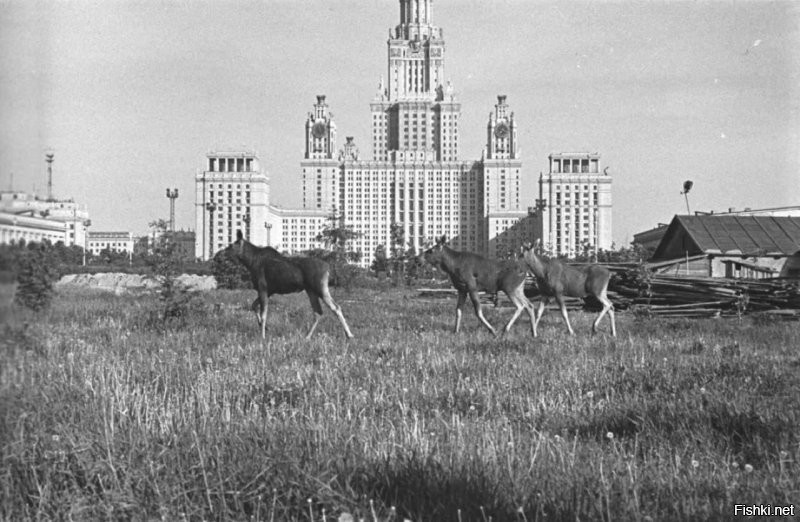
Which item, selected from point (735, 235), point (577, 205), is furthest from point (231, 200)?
point (735, 235)

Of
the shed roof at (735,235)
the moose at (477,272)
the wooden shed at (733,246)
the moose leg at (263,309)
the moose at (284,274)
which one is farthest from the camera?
the shed roof at (735,235)

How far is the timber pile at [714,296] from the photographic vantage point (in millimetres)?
20328

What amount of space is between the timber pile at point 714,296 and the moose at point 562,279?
594 cm

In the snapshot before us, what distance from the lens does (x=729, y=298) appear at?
67.1 feet

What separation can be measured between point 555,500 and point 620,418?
2.03 metres

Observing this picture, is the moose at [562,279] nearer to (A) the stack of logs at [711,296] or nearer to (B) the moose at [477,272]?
(B) the moose at [477,272]

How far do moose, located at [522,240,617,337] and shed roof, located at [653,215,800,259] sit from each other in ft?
54.3

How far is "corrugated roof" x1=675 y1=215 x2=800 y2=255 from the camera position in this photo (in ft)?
97.6

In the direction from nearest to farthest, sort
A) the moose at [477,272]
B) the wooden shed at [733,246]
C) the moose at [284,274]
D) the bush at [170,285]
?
the moose at [284,274] → the moose at [477,272] → the bush at [170,285] → the wooden shed at [733,246]

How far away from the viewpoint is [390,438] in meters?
3.91
